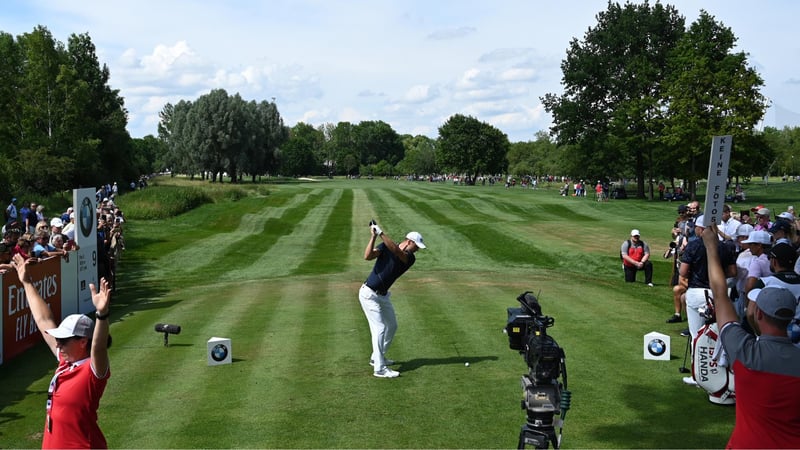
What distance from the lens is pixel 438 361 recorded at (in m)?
12.3

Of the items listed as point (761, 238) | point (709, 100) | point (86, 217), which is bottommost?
point (86, 217)

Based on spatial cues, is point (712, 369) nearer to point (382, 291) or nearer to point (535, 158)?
point (382, 291)

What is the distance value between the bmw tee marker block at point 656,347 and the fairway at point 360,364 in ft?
0.53

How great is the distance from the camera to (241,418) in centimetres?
938

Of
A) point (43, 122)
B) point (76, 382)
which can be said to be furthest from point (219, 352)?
point (43, 122)

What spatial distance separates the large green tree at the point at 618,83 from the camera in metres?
66.9

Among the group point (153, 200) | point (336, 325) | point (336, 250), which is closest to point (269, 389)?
point (336, 325)

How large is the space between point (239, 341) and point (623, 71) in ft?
212

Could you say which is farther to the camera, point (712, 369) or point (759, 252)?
point (759, 252)

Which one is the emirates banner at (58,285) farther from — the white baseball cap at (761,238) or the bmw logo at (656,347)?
the white baseball cap at (761,238)

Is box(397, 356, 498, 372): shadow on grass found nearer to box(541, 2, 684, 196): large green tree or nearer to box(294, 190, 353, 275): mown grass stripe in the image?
box(294, 190, 353, 275): mown grass stripe

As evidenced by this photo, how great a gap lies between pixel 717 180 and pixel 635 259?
1791 cm

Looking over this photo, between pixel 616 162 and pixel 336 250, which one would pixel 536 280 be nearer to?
pixel 336 250

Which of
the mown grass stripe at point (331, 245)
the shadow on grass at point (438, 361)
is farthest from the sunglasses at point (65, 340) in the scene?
the mown grass stripe at point (331, 245)
